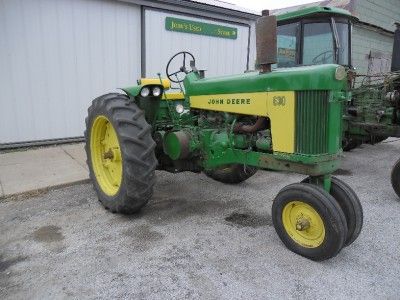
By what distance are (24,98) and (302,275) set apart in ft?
16.6

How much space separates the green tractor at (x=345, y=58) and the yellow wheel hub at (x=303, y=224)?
10.3 feet

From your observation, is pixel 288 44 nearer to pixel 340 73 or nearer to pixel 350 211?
pixel 340 73

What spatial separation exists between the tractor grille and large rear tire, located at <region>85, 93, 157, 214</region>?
1.28 metres

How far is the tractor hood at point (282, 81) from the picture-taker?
268 cm

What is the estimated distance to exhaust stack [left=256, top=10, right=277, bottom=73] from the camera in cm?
270

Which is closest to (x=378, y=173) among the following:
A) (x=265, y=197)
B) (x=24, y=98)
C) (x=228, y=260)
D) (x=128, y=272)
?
(x=265, y=197)

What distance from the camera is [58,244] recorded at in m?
3.05

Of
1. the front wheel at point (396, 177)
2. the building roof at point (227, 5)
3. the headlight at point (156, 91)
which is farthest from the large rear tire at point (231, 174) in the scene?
the building roof at point (227, 5)

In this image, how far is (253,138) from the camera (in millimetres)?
3332

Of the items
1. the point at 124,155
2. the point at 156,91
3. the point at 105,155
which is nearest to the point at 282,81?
the point at 156,91

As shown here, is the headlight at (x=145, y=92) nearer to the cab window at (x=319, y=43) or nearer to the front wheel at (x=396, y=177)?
the front wheel at (x=396, y=177)

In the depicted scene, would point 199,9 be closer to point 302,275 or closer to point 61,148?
point 61,148

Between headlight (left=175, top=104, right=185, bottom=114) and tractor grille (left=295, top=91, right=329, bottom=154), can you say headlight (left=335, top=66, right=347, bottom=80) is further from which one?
headlight (left=175, top=104, right=185, bottom=114)

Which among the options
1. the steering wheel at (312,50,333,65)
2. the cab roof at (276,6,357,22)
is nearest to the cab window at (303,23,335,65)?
the steering wheel at (312,50,333,65)
